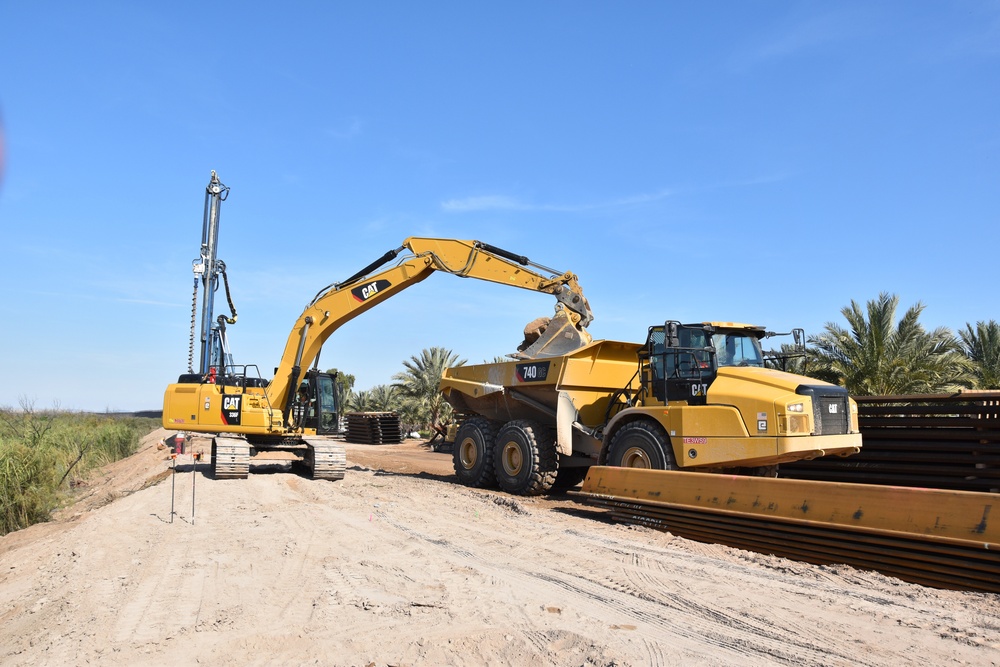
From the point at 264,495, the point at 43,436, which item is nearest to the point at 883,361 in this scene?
the point at 264,495

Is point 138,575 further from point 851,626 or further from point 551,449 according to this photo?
point 551,449

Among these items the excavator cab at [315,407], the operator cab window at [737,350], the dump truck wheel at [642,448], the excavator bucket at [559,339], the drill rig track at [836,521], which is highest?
the excavator bucket at [559,339]

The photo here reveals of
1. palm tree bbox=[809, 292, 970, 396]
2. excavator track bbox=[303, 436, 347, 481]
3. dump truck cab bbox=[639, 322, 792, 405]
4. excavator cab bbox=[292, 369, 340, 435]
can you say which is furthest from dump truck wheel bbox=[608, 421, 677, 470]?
palm tree bbox=[809, 292, 970, 396]

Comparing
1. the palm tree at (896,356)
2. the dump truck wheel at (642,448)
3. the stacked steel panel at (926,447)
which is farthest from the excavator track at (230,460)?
the palm tree at (896,356)

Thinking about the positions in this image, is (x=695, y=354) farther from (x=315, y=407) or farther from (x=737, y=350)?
(x=315, y=407)

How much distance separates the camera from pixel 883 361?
19.2m

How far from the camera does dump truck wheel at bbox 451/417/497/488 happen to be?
1460 cm

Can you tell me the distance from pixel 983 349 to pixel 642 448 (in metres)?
17.9

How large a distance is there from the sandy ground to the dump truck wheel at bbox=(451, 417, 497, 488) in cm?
421

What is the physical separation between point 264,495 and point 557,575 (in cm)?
792

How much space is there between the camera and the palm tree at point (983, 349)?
2023 cm

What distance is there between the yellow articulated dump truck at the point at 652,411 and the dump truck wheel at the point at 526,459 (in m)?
0.02

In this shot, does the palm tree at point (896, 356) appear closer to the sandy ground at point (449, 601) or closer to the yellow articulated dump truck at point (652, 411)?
the yellow articulated dump truck at point (652, 411)

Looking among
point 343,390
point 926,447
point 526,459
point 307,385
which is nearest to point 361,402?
point 343,390
